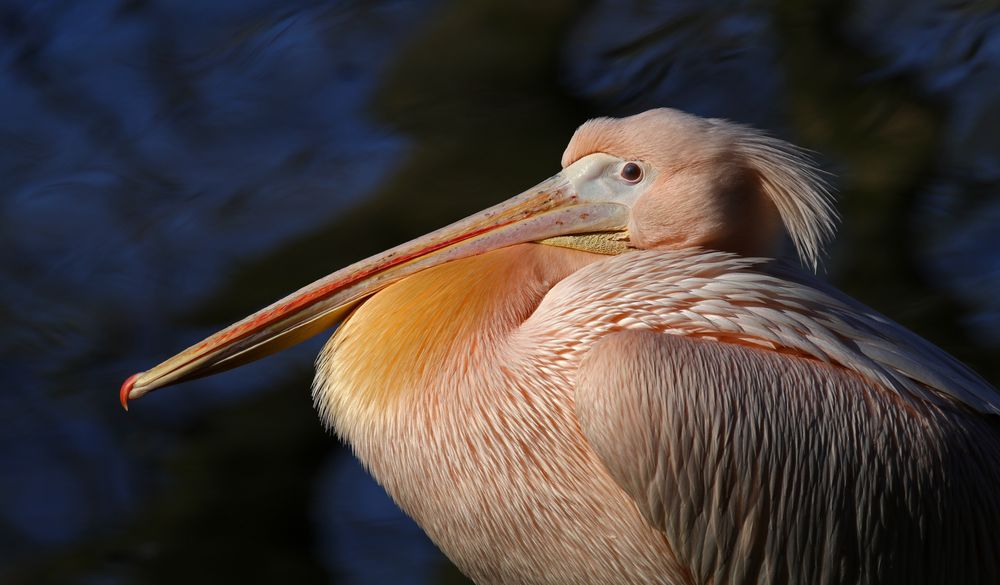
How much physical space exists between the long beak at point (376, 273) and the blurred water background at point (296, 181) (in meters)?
1.20

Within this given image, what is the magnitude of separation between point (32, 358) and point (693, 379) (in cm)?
291

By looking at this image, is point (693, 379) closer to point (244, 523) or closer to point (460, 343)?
point (460, 343)

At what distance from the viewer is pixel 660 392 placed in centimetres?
212

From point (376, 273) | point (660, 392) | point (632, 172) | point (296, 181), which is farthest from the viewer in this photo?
point (296, 181)

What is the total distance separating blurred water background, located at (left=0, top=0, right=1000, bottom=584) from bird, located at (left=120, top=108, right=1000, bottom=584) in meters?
1.27

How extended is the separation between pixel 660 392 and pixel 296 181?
304 cm

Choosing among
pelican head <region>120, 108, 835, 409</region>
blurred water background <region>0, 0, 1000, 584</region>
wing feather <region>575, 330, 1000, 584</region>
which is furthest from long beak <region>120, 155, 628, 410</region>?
blurred water background <region>0, 0, 1000, 584</region>

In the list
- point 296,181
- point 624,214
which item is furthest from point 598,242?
point 296,181

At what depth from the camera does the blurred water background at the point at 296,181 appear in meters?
3.78

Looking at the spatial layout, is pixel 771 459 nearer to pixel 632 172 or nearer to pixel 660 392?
pixel 660 392

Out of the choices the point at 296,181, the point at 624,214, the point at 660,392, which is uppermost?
the point at 624,214

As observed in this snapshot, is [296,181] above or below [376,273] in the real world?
below

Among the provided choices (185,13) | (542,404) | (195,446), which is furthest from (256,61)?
(542,404)

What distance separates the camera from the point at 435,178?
4.84m
